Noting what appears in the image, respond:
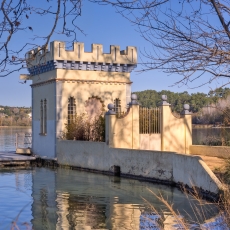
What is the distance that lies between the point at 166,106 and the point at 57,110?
581 cm

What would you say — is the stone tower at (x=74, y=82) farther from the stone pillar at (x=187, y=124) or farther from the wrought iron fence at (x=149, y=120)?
the stone pillar at (x=187, y=124)

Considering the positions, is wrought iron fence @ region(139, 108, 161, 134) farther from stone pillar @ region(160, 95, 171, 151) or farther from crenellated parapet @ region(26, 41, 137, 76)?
crenellated parapet @ region(26, 41, 137, 76)

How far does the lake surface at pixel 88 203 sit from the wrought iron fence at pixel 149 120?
143 inches

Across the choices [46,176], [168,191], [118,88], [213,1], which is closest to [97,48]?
[118,88]

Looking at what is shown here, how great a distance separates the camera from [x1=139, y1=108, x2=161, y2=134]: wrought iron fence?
25.2 meters

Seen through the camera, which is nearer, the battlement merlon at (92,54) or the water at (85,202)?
the water at (85,202)

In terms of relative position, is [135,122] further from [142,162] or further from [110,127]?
[142,162]

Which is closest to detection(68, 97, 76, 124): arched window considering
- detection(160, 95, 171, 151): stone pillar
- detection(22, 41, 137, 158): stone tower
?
detection(22, 41, 137, 158): stone tower

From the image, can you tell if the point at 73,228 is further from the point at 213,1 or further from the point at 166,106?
the point at 166,106

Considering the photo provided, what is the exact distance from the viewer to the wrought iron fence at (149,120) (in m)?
25.2

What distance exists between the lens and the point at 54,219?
13117 millimetres

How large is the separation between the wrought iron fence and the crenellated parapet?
3718 mm

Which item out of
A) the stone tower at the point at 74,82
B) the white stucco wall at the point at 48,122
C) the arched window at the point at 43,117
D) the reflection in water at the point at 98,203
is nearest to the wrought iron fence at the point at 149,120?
the stone tower at the point at 74,82

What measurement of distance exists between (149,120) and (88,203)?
1027 cm
